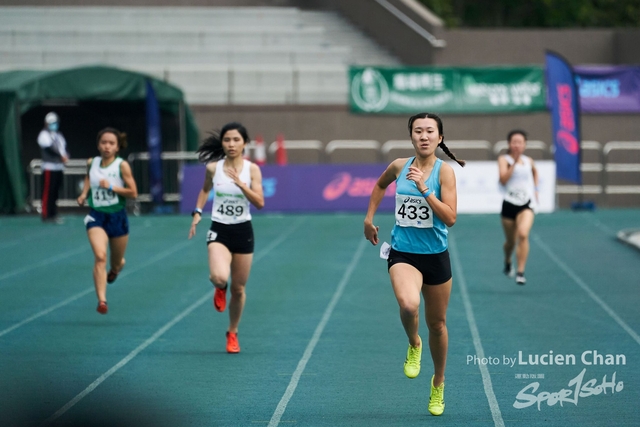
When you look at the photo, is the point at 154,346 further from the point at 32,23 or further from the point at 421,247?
the point at 32,23

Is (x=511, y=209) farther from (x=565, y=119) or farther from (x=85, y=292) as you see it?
(x=565, y=119)

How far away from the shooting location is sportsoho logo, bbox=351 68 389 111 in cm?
3122

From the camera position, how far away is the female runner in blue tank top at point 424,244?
741 cm

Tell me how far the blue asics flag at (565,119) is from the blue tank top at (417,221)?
60.9 ft

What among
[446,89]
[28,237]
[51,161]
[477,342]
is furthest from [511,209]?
[446,89]

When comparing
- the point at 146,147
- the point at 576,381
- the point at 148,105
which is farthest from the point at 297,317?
the point at 146,147

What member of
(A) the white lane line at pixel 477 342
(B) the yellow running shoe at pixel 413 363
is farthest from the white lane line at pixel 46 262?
(B) the yellow running shoe at pixel 413 363

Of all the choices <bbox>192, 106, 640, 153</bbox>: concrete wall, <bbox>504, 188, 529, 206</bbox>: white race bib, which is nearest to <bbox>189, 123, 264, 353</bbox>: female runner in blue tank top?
<bbox>504, 188, 529, 206</bbox>: white race bib

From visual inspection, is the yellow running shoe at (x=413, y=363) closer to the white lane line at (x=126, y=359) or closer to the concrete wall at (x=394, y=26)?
the white lane line at (x=126, y=359)

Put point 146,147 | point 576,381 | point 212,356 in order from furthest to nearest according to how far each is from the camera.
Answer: point 146,147
point 212,356
point 576,381

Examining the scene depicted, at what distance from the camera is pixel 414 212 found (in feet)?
24.6

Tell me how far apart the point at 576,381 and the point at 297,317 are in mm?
4212

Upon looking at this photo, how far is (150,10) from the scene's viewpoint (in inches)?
1388

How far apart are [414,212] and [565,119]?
1898 centimetres
